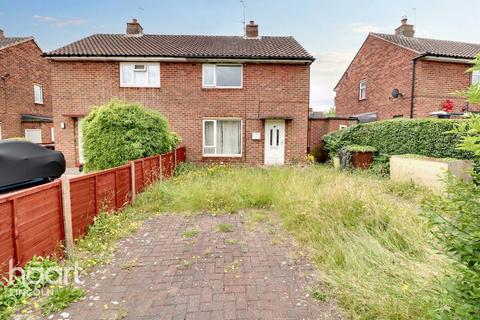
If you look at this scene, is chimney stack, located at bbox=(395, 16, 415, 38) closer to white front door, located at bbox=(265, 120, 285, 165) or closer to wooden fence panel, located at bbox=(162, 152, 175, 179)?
white front door, located at bbox=(265, 120, 285, 165)

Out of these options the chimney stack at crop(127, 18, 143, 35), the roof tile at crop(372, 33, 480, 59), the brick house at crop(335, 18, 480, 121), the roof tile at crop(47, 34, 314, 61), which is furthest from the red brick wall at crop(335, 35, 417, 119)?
the chimney stack at crop(127, 18, 143, 35)

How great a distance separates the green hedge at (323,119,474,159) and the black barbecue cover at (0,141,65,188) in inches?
399

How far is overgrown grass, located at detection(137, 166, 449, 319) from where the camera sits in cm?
258

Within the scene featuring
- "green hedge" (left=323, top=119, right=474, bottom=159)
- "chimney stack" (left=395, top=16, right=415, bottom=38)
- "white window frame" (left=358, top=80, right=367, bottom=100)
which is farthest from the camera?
"white window frame" (left=358, top=80, right=367, bottom=100)

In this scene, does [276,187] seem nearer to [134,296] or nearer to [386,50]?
[134,296]

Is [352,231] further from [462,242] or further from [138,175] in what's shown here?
[138,175]

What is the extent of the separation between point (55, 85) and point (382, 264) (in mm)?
14583

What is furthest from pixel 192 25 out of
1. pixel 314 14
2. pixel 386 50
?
pixel 386 50

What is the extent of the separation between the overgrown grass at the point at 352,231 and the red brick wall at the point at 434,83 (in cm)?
834

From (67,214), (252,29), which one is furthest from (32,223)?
(252,29)

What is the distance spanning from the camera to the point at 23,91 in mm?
17891

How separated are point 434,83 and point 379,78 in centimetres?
340

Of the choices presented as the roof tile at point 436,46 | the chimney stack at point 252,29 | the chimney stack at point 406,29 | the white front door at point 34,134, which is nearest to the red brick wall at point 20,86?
the white front door at point 34,134

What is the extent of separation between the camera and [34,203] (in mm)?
3201
